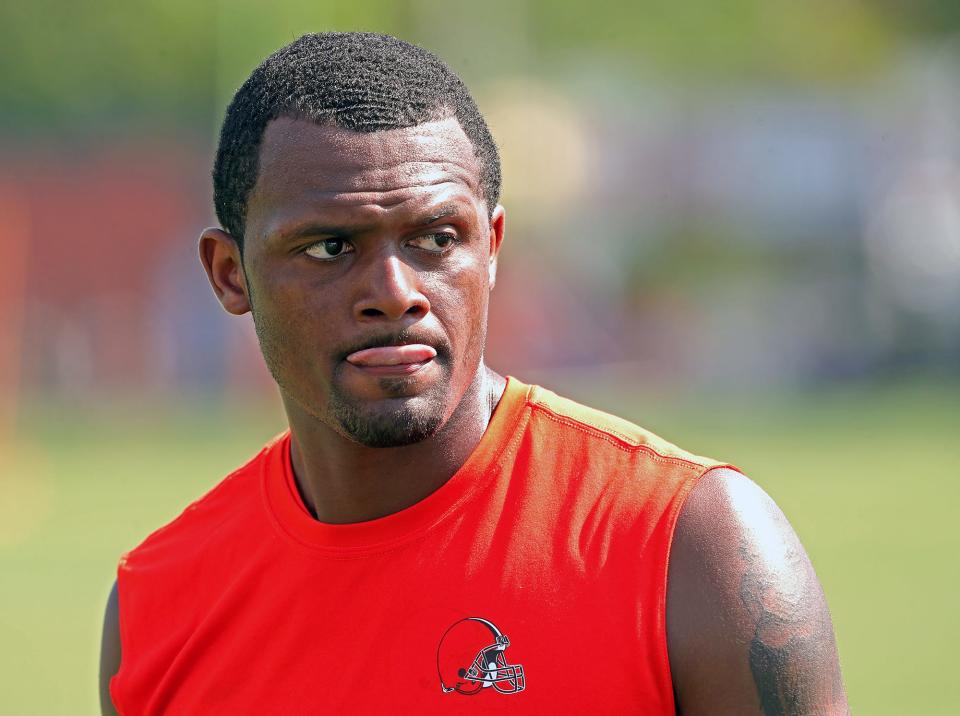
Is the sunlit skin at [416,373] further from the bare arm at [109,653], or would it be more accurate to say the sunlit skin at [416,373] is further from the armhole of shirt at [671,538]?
the bare arm at [109,653]

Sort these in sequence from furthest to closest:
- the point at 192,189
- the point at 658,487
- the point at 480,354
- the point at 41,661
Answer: the point at 192,189
the point at 41,661
the point at 480,354
the point at 658,487

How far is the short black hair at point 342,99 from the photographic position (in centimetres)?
313

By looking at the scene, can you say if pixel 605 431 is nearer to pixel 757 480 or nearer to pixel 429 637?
pixel 429 637

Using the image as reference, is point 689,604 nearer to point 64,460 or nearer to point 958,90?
point 64,460

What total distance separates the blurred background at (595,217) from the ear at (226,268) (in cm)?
1592

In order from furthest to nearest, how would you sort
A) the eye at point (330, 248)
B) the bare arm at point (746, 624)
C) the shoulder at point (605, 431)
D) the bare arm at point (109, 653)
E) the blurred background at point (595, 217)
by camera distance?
the blurred background at point (595, 217)
the bare arm at point (109, 653)
the eye at point (330, 248)
the shoulder at point (605, 431)
the bare arm at point (746, 624)

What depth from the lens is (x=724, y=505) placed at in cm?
283

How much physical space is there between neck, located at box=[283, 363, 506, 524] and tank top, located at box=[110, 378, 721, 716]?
47 mm

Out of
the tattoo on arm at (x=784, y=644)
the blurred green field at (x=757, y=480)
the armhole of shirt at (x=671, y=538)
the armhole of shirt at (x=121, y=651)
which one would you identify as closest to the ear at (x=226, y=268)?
the armhole of shirt at (x=121, y=651)

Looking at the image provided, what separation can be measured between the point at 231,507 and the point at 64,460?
1872 cm

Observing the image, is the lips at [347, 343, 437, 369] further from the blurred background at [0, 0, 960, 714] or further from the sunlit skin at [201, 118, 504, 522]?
the blurred background at [0, 0, 960, 714]

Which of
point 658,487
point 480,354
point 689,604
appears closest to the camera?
point 689,604

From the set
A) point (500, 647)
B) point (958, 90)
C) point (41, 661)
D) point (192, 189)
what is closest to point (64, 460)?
point (41, 661)

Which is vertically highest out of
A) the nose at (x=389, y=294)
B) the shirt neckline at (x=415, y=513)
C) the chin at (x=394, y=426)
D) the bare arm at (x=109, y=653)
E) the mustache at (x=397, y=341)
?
the nose at (x=389, y=294)
